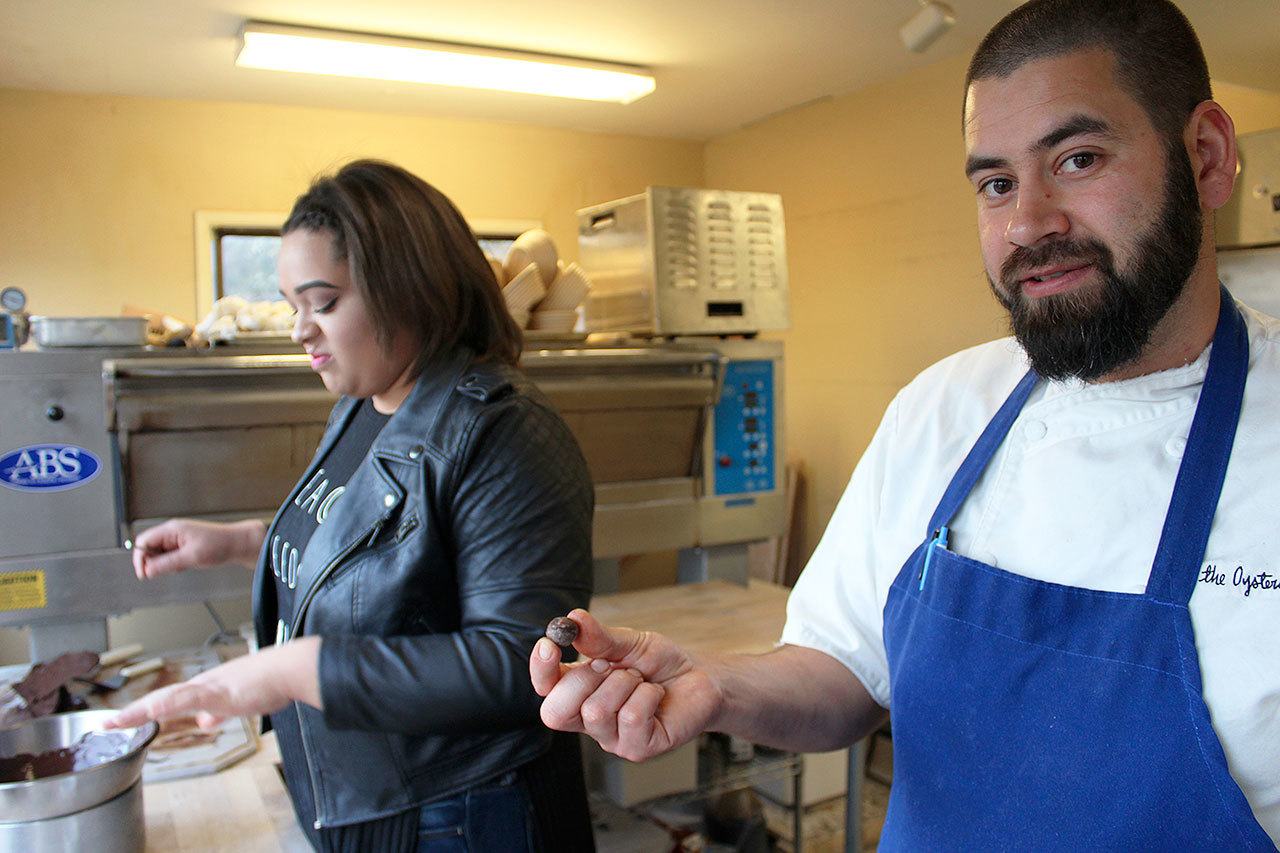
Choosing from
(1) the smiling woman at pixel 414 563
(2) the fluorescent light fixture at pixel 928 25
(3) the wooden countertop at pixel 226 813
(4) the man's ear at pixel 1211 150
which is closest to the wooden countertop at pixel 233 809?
(3) the wooden countertop at pixel 226 813

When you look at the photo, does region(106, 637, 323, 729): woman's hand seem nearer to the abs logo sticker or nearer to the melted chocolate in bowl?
the melted chocolate in bowl

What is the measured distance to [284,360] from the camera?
2322 millimetres

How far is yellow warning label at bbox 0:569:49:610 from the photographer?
2.19m

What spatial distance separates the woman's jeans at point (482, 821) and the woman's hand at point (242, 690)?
10.1 inches

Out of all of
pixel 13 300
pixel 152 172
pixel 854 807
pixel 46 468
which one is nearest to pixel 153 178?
pixel 152 172

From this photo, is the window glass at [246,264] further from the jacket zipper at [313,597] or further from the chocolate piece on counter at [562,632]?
the chocolate piece on counter at [562,632]

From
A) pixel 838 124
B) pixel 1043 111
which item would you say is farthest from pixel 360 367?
pixel 838 124

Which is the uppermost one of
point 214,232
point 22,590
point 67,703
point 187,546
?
point 214,232

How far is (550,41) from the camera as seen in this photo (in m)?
3.55

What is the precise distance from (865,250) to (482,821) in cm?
355

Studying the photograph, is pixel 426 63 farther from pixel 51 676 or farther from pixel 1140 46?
pixel 1140 46

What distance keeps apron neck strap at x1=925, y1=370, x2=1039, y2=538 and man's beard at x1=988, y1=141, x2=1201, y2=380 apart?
0.44 feet

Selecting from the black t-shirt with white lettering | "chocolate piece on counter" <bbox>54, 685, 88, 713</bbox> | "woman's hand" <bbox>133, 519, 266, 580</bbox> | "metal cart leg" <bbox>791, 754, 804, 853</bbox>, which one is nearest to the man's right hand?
the black t-shirt with white lettering

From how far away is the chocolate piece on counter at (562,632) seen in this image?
0.89m
